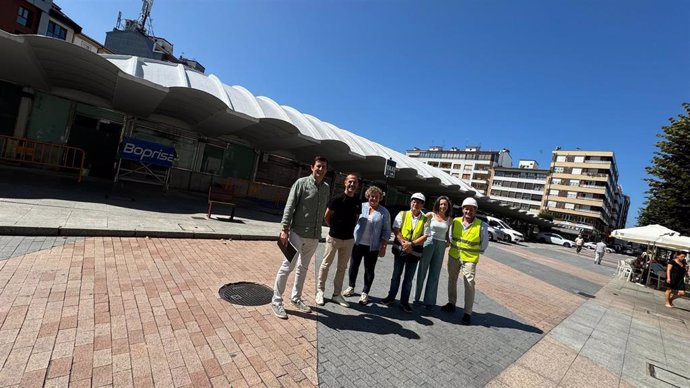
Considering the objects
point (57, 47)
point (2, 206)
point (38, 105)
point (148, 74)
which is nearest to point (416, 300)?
point (2, 206)

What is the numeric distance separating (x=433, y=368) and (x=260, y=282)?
8.78ft

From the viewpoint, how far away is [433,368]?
3.23 metres

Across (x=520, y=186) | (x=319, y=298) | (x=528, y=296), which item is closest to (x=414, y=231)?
(x=319, y=298)

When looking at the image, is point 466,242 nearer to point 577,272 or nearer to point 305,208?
point 305,208

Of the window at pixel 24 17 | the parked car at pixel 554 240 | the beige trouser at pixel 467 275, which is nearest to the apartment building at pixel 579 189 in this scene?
the parked car at pixel 554 240

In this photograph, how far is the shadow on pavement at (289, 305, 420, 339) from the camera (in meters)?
3.81

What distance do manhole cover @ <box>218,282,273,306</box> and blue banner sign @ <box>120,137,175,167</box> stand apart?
899 cm

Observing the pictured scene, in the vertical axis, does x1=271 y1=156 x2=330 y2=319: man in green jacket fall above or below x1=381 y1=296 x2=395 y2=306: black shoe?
above

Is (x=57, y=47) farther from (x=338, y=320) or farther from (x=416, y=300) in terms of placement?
(x=416, y=300)

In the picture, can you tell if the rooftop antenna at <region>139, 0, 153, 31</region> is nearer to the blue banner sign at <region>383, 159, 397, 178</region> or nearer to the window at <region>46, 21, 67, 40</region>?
the window at <region>46, 21, 67, 40</region>

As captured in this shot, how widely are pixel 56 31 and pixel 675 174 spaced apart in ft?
189

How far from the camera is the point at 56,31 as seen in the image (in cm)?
3762

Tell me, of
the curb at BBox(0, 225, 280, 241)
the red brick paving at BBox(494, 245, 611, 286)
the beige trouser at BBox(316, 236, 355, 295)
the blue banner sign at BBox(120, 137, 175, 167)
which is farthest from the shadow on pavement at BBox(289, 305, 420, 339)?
the red brick paving at BBox(494, 245, 611, 286)

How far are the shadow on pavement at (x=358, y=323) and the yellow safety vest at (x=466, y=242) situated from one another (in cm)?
144
